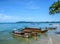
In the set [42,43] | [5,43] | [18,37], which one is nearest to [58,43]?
[42,43]

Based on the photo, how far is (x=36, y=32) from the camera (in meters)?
11.8

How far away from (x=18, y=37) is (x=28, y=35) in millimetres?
820

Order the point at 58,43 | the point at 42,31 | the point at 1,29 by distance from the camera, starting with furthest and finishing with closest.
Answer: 1. the point at 1,29
2. the point at 42,31
3. the point at 58,43

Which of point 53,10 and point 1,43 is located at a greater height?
point 53,10

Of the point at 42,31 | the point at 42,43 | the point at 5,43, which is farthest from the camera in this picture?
the point at 42,31

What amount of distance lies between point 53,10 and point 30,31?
6.96 ft

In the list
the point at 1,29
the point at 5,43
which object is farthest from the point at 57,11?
the point at 1,29

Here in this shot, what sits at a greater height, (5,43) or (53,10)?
(53,10)

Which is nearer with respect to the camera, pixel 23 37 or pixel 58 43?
pixel 58 43

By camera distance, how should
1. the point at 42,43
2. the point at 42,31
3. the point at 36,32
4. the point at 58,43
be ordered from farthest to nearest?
the point at 42,31 < the point at 36,32 < the point at 42,43 < the point at 58,43

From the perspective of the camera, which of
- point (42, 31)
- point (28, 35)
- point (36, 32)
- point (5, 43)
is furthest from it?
point (42, 31)

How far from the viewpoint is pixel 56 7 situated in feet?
37.1

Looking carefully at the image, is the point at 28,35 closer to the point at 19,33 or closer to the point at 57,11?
the point at 19,33

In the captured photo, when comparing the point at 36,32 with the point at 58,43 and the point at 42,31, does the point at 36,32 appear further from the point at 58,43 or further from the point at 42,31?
the point at 58,43
